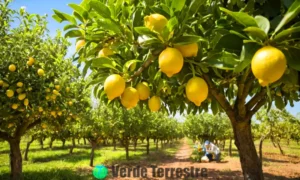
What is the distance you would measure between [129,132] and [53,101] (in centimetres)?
1736

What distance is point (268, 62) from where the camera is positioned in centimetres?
110

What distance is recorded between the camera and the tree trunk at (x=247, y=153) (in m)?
2.88

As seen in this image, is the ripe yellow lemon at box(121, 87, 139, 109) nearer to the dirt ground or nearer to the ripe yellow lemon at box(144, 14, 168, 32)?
the ripe yellow lemon at box(144, 14, 168, 32)

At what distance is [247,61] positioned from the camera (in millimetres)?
1210

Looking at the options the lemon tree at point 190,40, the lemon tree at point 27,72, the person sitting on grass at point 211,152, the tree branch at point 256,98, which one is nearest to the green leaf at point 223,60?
the lemon tree at point 190,40

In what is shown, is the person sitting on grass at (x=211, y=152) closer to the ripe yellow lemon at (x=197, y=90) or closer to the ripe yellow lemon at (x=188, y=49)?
the ripe yellow lemon at (x=197, y=90)

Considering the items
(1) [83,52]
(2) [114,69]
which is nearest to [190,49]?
(2) [114,69]

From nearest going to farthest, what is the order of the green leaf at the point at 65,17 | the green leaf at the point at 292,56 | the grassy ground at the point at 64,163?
the green leaf at the point at 292,56 → the green leaf at the point at 65,17 → the grassy ground at the point at 64,163

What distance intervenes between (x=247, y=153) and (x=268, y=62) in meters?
2.17

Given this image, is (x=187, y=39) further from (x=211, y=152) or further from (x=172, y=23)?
(x=211, y=152)

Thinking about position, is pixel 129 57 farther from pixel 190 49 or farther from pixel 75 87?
pixel 75 87

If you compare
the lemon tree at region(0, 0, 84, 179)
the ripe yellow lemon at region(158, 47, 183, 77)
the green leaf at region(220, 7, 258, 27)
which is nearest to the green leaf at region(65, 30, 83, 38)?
the ripe yellow lemon at region(158, 47, 183, 77)

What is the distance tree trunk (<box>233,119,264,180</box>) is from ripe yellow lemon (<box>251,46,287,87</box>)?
1930mm

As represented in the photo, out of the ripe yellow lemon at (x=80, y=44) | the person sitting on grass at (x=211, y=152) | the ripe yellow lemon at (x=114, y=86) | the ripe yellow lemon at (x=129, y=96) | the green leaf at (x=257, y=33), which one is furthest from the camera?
the person sitting on grass at (x=211, y=152)
